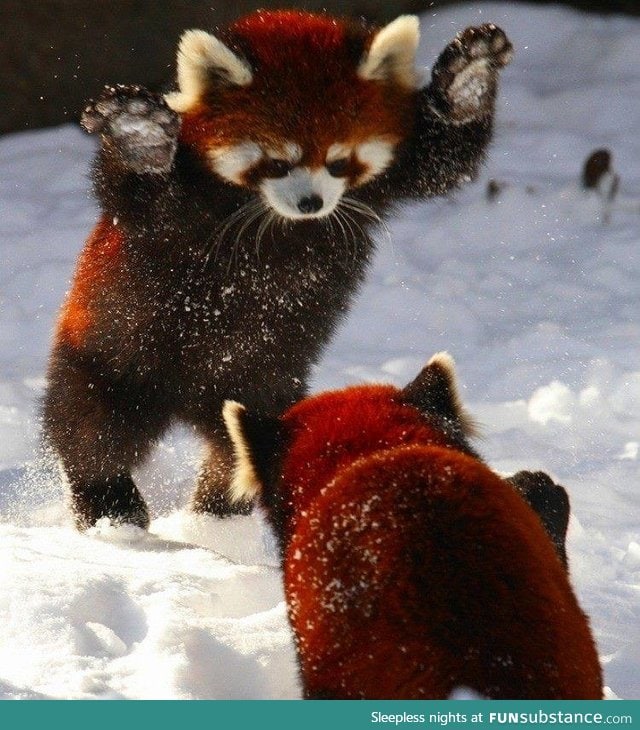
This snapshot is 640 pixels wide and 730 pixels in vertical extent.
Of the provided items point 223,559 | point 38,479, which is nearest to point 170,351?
point 223,559

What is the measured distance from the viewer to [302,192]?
2727 millimetres

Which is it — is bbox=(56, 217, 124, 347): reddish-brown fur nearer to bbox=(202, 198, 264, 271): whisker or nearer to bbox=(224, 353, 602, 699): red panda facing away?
bbox=(202, 198, 264, 271): whisker

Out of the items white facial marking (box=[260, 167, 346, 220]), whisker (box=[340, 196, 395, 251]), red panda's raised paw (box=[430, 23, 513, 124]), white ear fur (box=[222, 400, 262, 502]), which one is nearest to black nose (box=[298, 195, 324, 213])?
white facial marking (box=[260, 167, 346, 220])

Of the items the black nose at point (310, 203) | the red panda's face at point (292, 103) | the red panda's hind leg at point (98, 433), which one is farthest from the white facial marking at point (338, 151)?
the red panda's hind leg at point (98, 433)

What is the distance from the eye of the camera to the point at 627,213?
532cm

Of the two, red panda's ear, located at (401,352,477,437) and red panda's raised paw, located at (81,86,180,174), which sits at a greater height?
red panda's raised paw, located at (81,86,180,174)

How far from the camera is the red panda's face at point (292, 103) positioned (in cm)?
271

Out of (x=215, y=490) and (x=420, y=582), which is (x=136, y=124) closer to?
(x=215, y=490)

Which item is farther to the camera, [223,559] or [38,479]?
[38,479]

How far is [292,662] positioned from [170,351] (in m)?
0.96

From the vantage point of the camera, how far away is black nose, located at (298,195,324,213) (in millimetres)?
2721

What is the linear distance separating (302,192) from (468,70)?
1.90ft

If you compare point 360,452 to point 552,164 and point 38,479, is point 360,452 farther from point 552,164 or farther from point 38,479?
point 552,164

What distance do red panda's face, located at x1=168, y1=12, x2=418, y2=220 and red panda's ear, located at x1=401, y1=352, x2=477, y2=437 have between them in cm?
59
